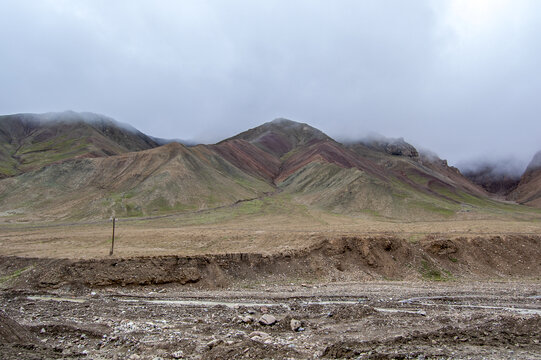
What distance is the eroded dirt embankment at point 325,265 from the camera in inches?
1098

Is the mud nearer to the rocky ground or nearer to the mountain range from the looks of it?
the rocky ground

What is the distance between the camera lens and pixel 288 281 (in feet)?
99.2

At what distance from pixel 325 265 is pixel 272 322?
16.1m

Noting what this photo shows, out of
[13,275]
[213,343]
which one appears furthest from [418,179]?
[213,343]

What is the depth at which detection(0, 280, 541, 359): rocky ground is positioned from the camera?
13.9 meters

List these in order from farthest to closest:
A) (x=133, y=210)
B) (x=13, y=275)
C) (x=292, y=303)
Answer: (x=133, y=210), (x=13, y=275), (x=292, y=303)

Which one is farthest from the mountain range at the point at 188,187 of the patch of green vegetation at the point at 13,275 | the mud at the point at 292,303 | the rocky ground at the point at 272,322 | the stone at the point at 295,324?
the stone at the point at 295,324

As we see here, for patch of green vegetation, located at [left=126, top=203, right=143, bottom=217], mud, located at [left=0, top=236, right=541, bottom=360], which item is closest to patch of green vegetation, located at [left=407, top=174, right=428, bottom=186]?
patch of green vegetation, located at [left=126, top=203, right=143, bottom=217]

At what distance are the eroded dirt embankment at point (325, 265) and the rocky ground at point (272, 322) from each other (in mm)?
1513

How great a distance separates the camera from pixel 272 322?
17.8 m

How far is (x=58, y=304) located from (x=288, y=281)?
55.6ft

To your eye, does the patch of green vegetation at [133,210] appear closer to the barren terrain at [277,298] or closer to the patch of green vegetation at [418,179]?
the barren terrain at [277,298]

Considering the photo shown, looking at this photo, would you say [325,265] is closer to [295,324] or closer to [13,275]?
[295,324]

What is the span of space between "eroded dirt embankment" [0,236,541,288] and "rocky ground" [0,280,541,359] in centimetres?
151
